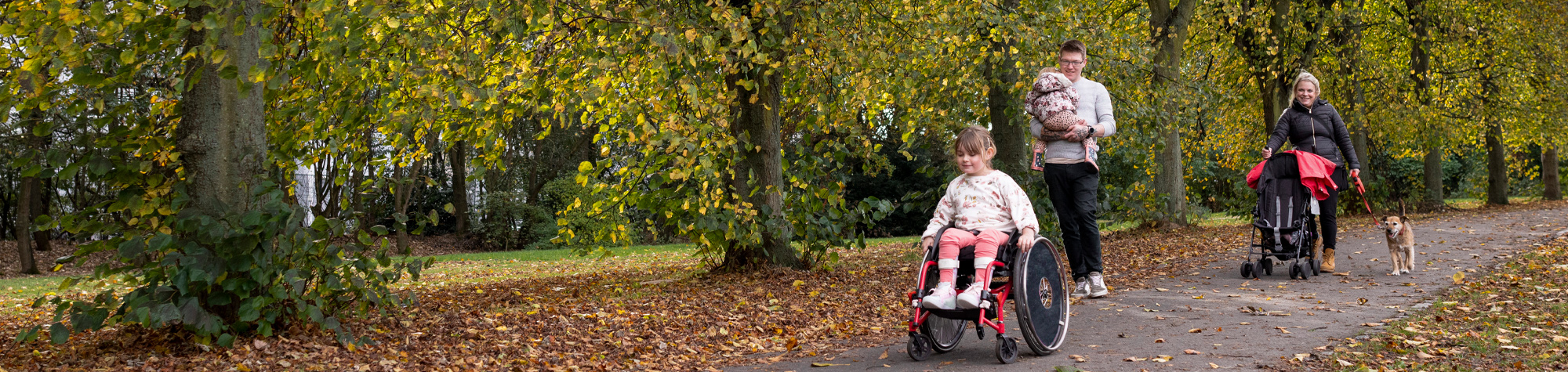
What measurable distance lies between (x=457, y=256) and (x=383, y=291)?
1333 cm

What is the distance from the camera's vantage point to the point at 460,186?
2225 cm

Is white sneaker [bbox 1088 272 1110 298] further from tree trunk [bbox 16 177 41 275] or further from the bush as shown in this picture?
tree trunk [bbox 16 177 41 275]

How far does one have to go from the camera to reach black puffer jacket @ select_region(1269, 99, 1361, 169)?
7.00 meters

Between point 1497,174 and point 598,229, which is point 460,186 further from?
point 1497,174

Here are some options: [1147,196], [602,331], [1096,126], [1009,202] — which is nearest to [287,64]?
[602,331]

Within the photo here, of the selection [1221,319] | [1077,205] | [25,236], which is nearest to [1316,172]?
[1077,205]

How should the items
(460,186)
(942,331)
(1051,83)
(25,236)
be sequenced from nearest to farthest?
(942,331) < (1051,83) < (25,236) < (460,186)

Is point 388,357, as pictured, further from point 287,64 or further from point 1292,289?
point 1292,289

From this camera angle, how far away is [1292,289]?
6.19m

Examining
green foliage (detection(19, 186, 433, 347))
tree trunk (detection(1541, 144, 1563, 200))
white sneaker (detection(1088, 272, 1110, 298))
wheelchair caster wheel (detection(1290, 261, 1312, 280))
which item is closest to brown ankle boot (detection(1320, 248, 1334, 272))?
wheelchair caster wheel (detection(1290, 261, 1312, 280))

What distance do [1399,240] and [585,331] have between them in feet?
18.4

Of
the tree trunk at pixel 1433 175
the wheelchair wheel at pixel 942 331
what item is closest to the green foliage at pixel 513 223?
the tree trunk at pixel 1433 175

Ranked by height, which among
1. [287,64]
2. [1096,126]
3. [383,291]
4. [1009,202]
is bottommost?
[383,291]

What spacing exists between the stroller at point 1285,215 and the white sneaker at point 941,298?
413cm
